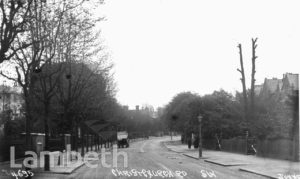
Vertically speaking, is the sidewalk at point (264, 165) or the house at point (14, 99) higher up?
the house at point (14, 99)

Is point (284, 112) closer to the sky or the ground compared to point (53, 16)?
closer to the ground

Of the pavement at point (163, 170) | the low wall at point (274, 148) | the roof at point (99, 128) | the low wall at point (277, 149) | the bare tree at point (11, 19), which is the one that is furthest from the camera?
the roof at point (99, 128)

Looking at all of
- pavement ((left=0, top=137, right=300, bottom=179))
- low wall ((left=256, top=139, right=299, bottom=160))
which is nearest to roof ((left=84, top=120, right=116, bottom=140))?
low wall ((left=256, top=139, right=299, bottom=160))

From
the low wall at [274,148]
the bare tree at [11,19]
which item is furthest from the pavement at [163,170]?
the bare tree at [11,19]

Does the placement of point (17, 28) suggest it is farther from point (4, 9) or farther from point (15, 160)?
point (15, 160)

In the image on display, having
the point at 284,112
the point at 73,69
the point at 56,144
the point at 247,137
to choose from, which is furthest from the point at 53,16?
the point at 56,144

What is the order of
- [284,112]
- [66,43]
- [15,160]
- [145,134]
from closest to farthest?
[66,43] → [15,160] → [284,112] → [145,134]

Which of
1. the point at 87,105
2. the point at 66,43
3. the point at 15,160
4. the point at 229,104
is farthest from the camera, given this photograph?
the point at 229,104

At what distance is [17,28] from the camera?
17734mm

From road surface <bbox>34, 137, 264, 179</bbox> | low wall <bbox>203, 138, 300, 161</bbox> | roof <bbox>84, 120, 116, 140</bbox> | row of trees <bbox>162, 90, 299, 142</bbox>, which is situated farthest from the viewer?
roof <bbox>84, 120, 116, 140</bbox>

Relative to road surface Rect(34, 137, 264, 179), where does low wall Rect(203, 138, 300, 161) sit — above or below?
above

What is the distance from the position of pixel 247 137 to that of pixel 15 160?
1778 cm

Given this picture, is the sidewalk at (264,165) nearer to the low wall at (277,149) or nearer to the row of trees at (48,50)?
the low wall at (277,149)

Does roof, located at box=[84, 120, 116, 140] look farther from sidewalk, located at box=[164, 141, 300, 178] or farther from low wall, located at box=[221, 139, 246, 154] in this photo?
sidewalk, located at box=[164, 141, 300, 178]
